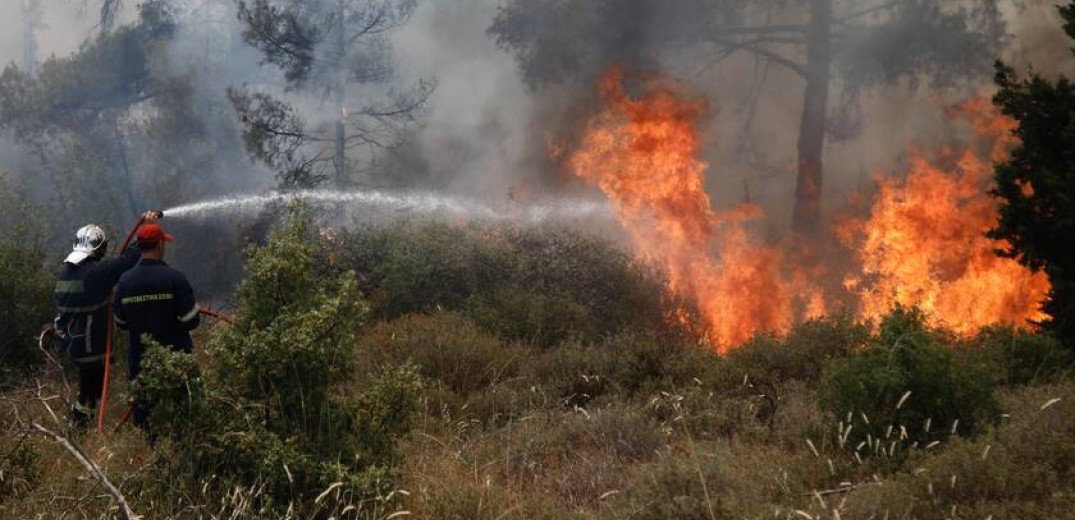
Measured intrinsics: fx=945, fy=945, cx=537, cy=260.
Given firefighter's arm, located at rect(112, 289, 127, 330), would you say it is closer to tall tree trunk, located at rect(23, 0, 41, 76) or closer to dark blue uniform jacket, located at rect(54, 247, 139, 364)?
dark blue uniform jacket, located at rect(54, 247, 139, 364)

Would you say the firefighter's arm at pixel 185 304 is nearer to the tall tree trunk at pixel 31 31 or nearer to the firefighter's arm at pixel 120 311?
the firefighter's arm at pixel 120 311

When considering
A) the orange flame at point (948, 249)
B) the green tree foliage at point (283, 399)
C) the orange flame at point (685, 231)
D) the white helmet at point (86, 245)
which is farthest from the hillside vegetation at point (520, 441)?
the orange flame at point (685, 231)

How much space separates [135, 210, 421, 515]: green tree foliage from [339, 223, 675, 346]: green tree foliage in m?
6.19

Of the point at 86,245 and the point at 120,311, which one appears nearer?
the point at 120,311

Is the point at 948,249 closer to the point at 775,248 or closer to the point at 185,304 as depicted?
the point at 775,248

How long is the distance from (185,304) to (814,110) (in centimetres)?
1317

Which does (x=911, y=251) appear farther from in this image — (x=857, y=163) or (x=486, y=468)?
(x=486, y=468)

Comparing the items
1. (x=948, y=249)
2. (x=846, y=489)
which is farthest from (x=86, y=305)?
(x=948, y=249)

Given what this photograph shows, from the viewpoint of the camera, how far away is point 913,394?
5758 mm

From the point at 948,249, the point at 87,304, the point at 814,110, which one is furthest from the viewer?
the point at 814,110

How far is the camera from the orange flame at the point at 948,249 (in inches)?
518

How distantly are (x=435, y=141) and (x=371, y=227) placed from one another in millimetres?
6220

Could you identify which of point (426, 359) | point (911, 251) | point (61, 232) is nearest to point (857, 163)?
point (911, 251)

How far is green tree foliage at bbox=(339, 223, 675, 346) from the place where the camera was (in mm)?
11797
